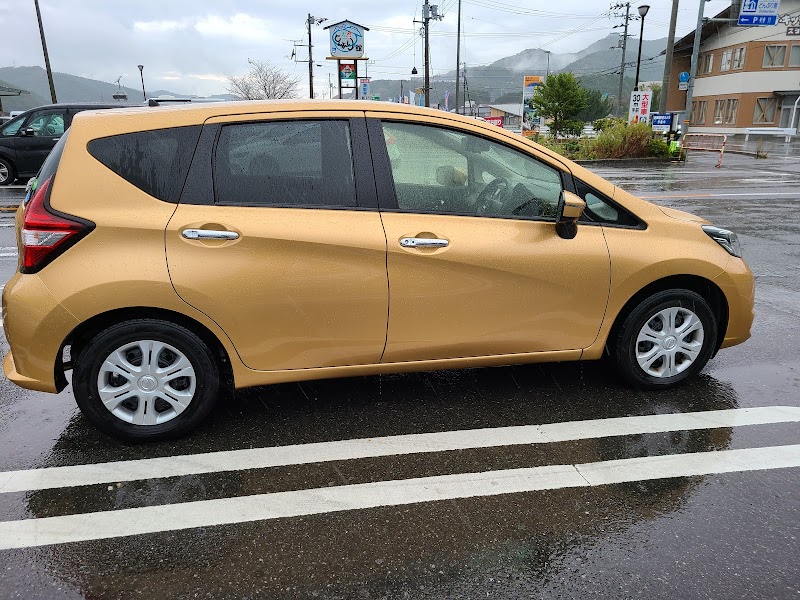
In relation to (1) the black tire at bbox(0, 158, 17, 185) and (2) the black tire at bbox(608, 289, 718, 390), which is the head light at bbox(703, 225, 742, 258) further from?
(1) the black tire at bbox(0, 158, 17, 185)

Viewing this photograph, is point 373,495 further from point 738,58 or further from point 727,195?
point 738,58

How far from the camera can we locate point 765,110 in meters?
48.8

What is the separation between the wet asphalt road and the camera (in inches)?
87.8

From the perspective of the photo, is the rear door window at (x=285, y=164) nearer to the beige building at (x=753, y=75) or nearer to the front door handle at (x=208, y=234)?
the front door handle at (x=208, y=234)

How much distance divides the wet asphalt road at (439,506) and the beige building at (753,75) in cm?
5099

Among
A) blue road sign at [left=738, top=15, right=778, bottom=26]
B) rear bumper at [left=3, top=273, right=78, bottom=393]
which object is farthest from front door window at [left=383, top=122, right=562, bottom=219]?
blue road sign at [left=738, top=15, right=778, bottom=26]

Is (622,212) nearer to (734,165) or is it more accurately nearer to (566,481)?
(566,481)

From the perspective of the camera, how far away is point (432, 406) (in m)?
3.64

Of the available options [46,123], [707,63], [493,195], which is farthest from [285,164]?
[707,63]

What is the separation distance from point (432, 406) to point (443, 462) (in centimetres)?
65

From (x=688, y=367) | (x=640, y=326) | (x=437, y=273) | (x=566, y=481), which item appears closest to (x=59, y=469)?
(x=437, y=273)

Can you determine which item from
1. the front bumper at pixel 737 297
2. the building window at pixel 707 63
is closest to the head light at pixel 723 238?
the front bumper at pixel 737 297

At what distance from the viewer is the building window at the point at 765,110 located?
4849 centimetres

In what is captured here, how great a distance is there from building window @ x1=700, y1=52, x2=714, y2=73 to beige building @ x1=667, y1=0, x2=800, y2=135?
0.09 metres
